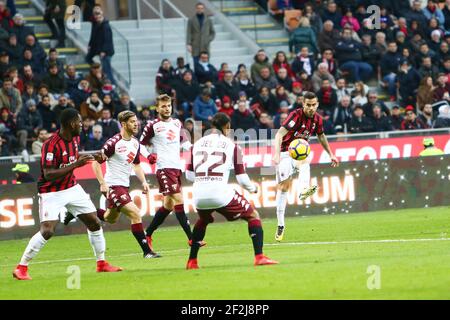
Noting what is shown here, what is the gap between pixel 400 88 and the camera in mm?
34281

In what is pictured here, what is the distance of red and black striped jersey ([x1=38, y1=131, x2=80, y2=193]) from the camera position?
Result: 15664 millimetres

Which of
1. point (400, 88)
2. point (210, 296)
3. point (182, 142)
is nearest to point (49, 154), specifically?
point (210, 296)

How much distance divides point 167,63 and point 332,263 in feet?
53.4

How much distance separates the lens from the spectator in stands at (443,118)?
3095cm

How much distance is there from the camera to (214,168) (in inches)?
602

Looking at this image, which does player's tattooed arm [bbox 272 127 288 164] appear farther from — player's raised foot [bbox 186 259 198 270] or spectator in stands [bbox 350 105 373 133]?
spectator in stands [bbox 350 105 373 133]

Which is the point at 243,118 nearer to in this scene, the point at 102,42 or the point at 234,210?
the point at 102,42

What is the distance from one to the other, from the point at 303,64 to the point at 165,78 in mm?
4318

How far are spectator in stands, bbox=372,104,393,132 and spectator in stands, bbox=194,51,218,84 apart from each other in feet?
14.0

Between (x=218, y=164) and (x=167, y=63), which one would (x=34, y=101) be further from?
(x=218, y=164)

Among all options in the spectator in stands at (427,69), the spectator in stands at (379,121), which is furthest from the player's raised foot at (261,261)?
the spectator in stands at (427,69)

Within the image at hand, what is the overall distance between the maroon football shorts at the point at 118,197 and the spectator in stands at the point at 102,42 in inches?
528

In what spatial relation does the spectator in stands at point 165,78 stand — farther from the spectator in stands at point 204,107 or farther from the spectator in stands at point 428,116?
the spectator in stands at point 428,116

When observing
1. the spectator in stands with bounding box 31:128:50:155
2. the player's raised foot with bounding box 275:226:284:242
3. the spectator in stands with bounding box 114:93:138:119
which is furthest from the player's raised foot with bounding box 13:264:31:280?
the spectator in stands with bounding box 114:93:138:119
